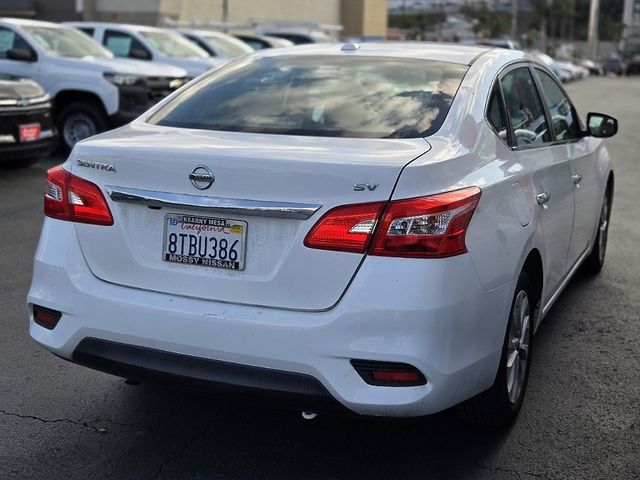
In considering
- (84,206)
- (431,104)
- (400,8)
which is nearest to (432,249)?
(431,104)

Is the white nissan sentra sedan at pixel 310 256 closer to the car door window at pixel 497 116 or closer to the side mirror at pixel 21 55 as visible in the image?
the car door window at pixel 497 116

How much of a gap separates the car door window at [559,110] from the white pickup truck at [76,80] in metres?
7.51

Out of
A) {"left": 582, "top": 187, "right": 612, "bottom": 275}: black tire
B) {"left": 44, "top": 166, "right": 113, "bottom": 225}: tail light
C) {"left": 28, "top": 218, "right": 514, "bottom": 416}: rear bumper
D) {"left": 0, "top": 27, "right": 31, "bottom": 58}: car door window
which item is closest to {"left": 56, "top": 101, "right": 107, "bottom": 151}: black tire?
{"left": 0, "top": 27, "right": 31, "bottom": 58}: car door window

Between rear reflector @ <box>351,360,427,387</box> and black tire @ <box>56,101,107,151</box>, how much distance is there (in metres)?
9.46

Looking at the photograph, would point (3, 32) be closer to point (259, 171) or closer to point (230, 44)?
point (230, 44)

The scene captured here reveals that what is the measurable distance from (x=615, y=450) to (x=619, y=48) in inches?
4194

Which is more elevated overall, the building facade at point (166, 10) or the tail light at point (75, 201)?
the building facade at point (166, 10)

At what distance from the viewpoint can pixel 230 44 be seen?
19078 millimetres

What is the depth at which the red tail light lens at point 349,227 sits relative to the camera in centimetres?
298

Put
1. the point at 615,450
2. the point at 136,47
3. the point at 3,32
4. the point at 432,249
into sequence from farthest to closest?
1. the point at 136,47
2. the point at 3,32
3. the point at 615,450
4. the point at 432,249

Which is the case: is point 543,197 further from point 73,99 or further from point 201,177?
point 73,99

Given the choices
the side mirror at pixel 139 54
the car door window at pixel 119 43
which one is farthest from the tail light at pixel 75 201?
the car door window at pixel 119 43

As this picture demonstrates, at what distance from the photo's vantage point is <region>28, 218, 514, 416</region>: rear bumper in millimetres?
2959

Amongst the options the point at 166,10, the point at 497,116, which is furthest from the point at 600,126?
the point at 166,10
